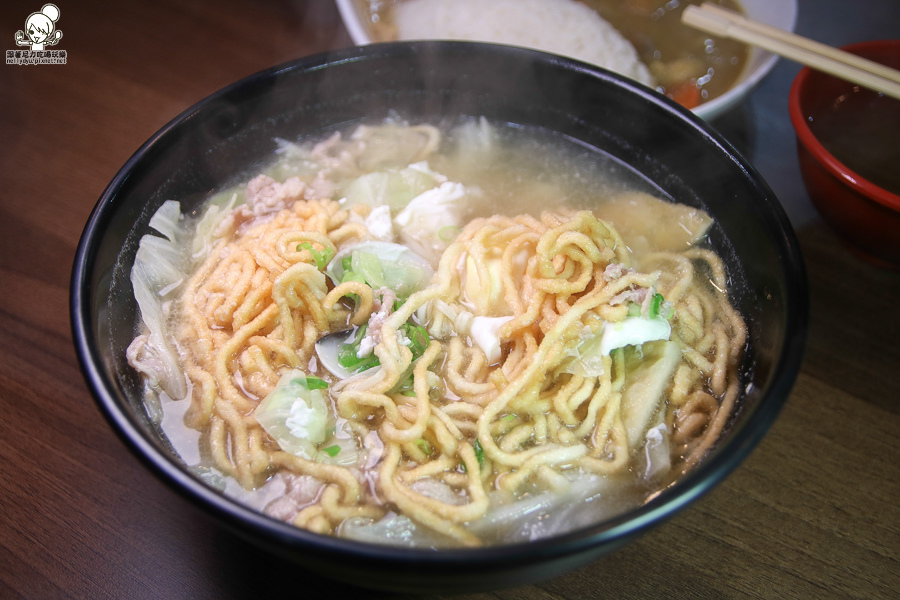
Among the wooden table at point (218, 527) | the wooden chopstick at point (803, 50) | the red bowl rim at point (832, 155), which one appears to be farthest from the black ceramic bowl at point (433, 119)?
the wooden chopstick at point (803, 50)

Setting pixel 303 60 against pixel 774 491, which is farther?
pixel 303 60

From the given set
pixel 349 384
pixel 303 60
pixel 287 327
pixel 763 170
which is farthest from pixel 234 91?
pixel 763 170

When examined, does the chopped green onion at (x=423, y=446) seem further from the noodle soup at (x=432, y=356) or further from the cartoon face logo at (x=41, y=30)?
the cartoon face logo at (x=41, y=30)

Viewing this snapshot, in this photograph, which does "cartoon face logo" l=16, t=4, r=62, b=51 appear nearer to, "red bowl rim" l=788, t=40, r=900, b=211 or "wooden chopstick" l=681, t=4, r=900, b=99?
"wooden chopstick" l=681, t=4, r=900, b=99

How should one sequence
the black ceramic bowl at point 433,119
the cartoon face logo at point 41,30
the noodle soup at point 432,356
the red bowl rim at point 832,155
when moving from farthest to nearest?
1. the cartoon face logo at point 41,30
2. the red bowl rim at point 832,155
3. the noodle soup at point 432,356
4. the black ceramic bowl at point 433,119

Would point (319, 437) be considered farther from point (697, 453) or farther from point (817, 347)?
point (817, 347)
